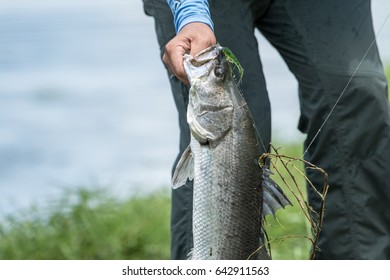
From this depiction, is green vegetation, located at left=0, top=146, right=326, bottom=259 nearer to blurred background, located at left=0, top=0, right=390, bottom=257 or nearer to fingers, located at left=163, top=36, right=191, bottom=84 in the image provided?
blurred background, located at left=0, top=0, right=390, bottom=257

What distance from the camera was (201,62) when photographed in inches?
122

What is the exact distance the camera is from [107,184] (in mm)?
5812

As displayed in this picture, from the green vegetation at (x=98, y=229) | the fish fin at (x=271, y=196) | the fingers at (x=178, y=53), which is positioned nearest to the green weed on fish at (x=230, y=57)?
the fingers at (x=178, y=53)

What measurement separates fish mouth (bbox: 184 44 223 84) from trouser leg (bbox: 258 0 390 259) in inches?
27.7

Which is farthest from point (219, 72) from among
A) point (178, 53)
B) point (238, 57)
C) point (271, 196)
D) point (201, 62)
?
point (238, 57)

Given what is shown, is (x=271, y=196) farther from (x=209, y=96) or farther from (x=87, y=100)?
(x=87, y=100)

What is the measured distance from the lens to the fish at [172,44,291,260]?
308 cm

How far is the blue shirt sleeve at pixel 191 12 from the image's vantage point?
329 centimetres

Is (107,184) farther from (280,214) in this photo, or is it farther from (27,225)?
(280,214)

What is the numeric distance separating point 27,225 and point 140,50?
3.97m

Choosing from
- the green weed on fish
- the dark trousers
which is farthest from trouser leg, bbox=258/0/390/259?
the green weed on fish

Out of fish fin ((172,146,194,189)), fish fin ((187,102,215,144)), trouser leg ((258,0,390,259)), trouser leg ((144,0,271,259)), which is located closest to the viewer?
fish fin ((187,102,215,144))

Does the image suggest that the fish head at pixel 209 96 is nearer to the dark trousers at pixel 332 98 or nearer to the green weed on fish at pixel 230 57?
the green weed on fish at pixel 230 57

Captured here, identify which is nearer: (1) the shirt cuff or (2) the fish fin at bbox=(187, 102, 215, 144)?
(2) the fish fin at bbox=(187, 102, 215, 144)
